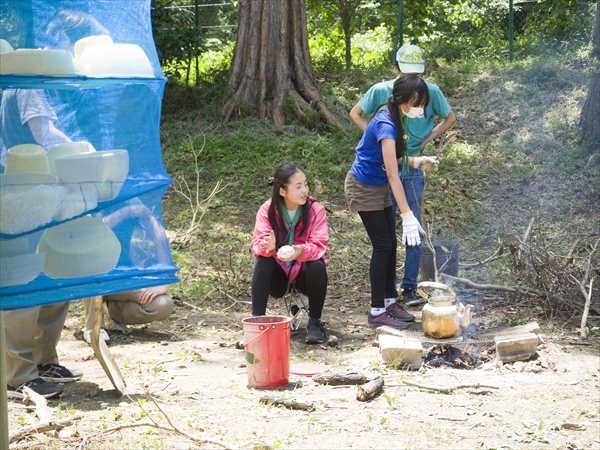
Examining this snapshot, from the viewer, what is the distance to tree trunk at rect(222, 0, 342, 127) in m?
11.2

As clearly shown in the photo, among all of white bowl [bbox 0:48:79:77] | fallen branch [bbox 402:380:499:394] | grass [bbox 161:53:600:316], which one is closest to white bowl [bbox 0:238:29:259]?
white bowl [bbox 0:48:79:77]

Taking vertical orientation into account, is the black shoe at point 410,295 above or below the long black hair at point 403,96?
below

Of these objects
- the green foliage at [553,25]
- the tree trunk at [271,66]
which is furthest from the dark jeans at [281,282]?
the green foliage at [553,25]

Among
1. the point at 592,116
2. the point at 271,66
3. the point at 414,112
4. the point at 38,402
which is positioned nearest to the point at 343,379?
the point at 38,402

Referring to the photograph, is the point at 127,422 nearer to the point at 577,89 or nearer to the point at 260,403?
the point at 260,403

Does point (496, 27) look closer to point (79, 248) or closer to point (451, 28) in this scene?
point (451, 28)

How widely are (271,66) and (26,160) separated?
9.18 metres

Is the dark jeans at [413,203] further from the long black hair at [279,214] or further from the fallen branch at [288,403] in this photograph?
the fallen branch at [288,403]

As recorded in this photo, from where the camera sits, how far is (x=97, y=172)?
2.46 metres

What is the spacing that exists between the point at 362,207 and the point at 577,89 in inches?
299

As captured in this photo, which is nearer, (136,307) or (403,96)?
(403,96)

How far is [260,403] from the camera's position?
4004mm

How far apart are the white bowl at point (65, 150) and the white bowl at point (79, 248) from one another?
0.20m

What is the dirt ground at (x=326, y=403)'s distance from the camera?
3488 mm
